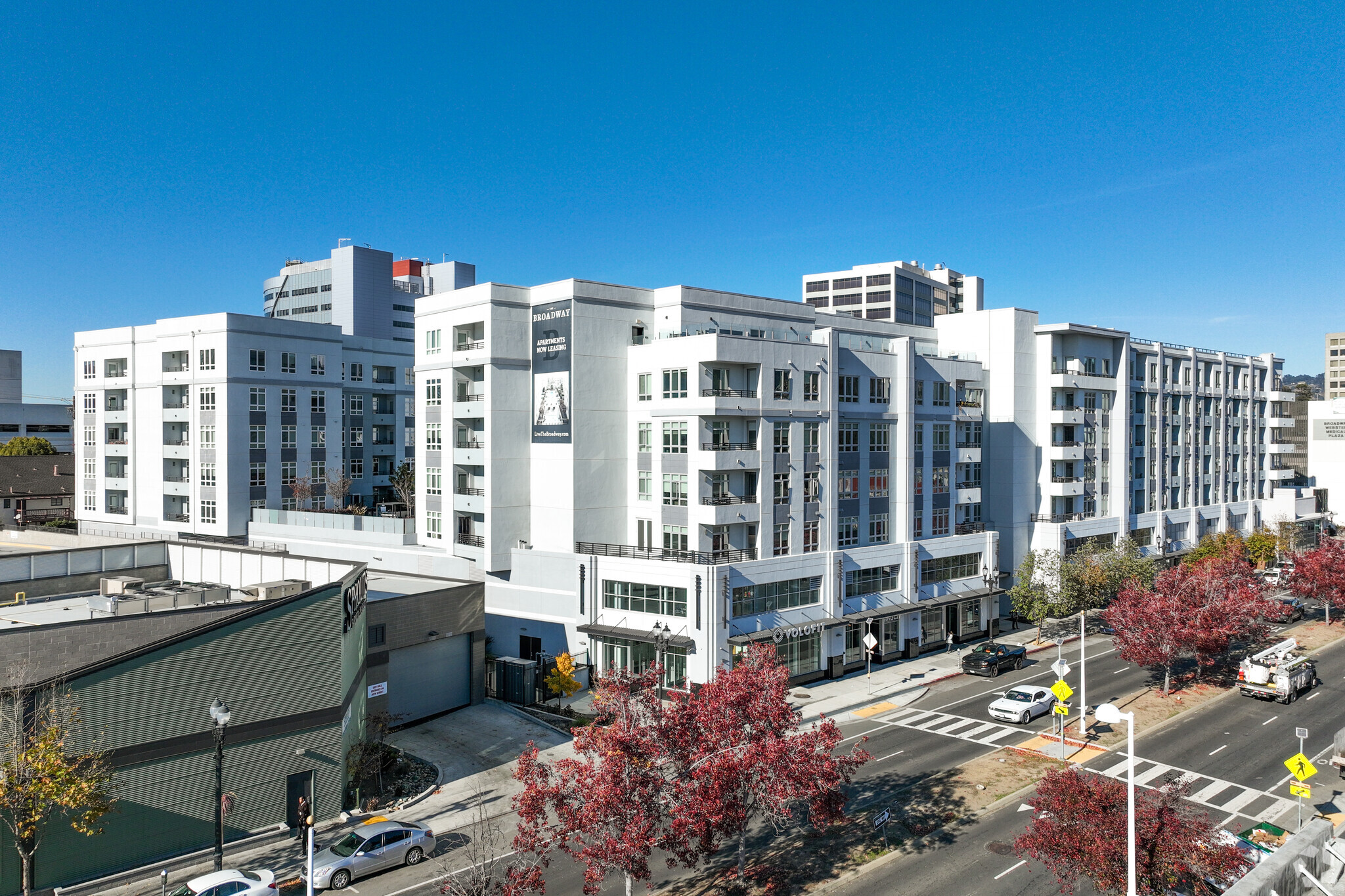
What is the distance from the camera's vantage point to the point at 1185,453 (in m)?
84.3

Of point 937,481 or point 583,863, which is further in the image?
point 937,481

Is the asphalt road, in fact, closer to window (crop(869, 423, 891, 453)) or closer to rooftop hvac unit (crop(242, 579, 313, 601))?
rooftop hvac unit (crop(242, 579, 313, 601))

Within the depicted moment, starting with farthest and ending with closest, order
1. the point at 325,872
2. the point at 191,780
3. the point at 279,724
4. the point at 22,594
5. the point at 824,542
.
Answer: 1. the point at 824,542
2. the point at 22,594
3. the point at 279,724
4. the point at 191,780
5. the point at 325,872

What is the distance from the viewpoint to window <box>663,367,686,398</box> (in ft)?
168

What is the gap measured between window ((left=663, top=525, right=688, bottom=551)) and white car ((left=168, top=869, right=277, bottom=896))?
30247mm

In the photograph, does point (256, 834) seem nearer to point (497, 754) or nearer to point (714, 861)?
point (497, 754)

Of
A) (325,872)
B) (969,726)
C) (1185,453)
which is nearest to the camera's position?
(325,872)

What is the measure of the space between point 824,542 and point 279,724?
33.5 metres

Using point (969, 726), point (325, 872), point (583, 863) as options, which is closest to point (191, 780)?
point (325, 872)

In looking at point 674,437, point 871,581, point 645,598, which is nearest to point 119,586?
point 645,598

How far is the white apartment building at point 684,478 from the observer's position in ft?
163

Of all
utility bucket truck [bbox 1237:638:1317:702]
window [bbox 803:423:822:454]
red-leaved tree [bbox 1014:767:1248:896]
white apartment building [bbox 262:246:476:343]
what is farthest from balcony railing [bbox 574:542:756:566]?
white apartment building [bbox 262:246:476:343]

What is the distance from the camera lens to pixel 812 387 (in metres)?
53.2

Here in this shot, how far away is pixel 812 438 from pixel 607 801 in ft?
116
